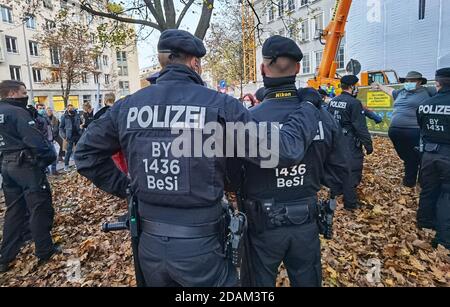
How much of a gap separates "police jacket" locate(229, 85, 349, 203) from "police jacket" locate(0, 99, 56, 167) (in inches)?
119

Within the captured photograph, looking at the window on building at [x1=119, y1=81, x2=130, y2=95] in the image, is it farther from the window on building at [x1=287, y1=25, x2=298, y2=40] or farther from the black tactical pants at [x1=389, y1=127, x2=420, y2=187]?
the black tactical pants at [x1=389, y1=127, x2=420, y2=187]

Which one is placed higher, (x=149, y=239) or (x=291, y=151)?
(x=291, y=151)

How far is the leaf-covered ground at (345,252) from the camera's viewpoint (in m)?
3.66

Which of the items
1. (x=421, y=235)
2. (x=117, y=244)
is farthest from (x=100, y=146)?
(x=421, y=235)

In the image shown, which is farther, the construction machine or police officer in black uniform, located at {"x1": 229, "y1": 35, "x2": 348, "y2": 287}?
the construction machine

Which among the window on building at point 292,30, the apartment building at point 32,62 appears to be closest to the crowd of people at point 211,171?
the window on building at point 292,30

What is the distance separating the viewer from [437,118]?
4.18m

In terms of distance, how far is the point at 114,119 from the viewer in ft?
6.98

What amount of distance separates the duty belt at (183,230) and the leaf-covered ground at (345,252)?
1.86 m

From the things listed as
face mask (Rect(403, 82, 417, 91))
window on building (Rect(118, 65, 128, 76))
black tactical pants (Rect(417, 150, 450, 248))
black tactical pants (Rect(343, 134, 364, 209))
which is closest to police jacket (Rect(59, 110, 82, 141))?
black tactical pants (Rect(343, 134, 364, 209))

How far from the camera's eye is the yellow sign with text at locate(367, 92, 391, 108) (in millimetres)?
11562
